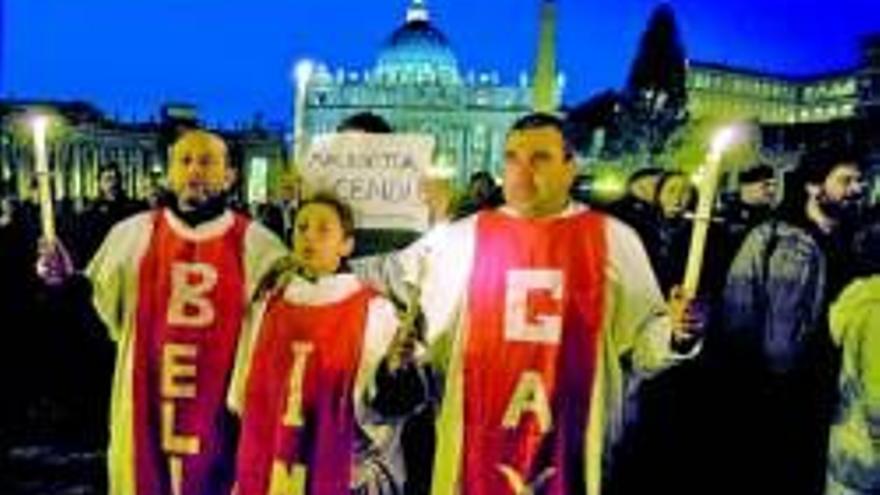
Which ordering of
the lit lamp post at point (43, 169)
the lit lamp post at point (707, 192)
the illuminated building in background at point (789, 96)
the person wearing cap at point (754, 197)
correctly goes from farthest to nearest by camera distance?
the illuminated building in background at point (789, 96) < the person wearing cap at point (754, 197) < the lit lamp post at point (43, 169) < the lit lamp post at point (707, 192)

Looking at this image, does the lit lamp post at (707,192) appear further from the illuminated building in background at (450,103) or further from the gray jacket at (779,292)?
the illuminated building in background at (450,103)

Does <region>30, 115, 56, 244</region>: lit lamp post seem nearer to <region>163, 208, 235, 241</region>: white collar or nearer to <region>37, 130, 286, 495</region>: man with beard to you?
<region>37, 130, 286, 495</region>: man with beard

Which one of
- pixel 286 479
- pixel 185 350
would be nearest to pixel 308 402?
pixel 286 479

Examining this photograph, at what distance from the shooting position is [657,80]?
2078cm

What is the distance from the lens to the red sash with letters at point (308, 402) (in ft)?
26.5

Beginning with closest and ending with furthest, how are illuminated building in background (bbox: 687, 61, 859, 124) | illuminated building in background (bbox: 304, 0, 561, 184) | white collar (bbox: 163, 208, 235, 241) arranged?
1. white collar (bbox: 163, 208, 235, 241)
2. illuminated building in background (bbox: 687, 61, 859, 124)
3. illuminated building in background (bbox: 304, 0, 561, 184)

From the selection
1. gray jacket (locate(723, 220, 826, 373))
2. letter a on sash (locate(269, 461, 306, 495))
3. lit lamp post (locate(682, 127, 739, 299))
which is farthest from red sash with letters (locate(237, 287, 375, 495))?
lit lamp post (locate(682, 127, 739, 299))

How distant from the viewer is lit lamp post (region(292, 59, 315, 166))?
26.8 feet

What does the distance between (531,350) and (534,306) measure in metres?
0.20

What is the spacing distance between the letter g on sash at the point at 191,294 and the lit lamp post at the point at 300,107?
2.32 ft

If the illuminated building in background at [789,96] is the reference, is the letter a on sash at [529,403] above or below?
below

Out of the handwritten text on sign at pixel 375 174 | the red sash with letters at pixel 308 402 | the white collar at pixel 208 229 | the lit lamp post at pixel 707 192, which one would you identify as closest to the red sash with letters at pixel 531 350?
the red sash with letters at pixel 308 402

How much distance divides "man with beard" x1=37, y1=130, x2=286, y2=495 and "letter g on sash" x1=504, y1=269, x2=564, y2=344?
4.13 feet

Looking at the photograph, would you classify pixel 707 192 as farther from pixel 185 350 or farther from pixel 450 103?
pixel 450 103
